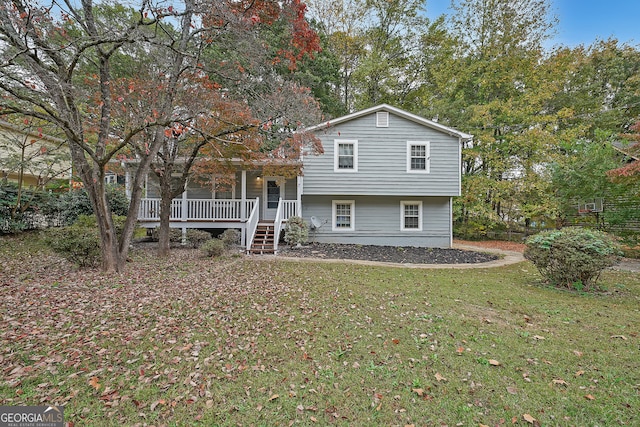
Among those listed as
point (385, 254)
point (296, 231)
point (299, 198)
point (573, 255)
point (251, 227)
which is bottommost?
point (385, 254)

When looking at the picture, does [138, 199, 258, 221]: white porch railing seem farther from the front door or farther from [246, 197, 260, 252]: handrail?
the front door

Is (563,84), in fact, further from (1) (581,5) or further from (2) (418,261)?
(2) (418,261)

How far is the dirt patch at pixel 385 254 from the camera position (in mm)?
10289

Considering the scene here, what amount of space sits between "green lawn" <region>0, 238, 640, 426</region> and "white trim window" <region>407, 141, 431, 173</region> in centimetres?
768

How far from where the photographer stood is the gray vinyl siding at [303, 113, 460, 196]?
41.7 feet

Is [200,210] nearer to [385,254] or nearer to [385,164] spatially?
[385,254]

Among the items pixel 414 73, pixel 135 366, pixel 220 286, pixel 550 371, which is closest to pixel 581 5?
pixel 414 73

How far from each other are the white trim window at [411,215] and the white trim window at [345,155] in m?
3.13

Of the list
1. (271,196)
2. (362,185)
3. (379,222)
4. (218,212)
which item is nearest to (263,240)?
(218,212)

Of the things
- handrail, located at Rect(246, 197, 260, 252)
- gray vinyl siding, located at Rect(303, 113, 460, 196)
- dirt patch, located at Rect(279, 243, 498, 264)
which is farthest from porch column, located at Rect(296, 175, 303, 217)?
handrail, located at Rect(246, 197, 260, 252)

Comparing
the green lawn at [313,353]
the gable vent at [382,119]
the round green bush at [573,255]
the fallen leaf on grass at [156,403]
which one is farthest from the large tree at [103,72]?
the round green bush at [573,255]

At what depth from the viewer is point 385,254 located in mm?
11117
